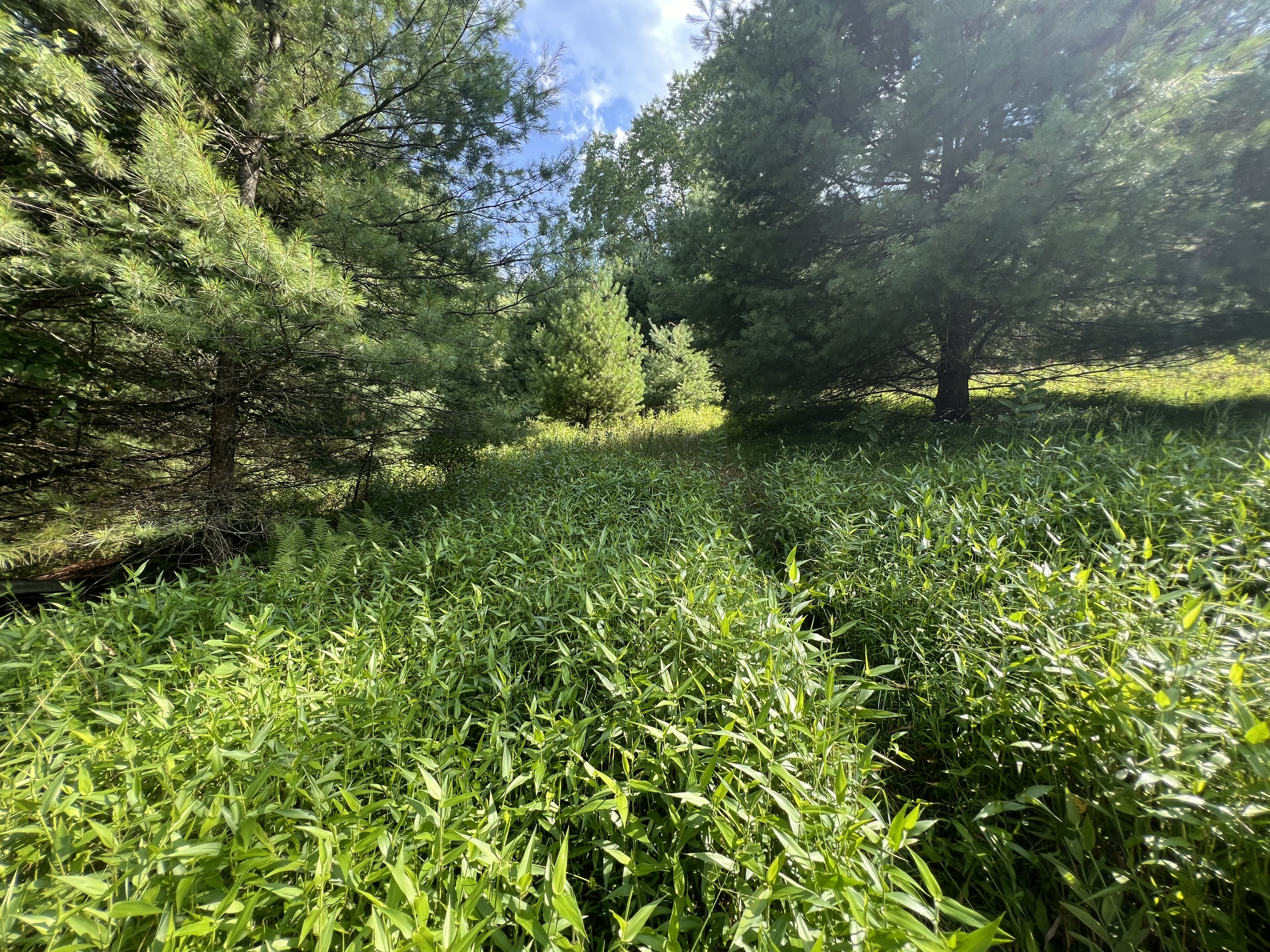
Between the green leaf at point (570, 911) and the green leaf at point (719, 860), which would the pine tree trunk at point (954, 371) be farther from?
the green leaf at point (570, 911)

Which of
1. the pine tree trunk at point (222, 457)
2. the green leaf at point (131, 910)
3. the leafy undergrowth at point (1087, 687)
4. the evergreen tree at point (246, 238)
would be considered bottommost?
the leafy undergrowth at point (1087, 687)

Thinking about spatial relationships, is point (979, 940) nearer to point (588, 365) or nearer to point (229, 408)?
point (229, 408)

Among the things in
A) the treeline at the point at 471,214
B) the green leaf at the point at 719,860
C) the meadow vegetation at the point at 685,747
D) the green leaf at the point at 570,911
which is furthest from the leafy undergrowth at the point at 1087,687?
the treeline at the point at 471,214

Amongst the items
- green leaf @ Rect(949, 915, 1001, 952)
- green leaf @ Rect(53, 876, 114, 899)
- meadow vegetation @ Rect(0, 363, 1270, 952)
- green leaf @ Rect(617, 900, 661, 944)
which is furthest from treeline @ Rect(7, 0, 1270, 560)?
green leaf @ Rect(949, 915, 1001, 952)

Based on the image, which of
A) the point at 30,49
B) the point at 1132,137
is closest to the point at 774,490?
the point at 1132,137

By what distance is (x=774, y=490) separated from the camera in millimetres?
3938

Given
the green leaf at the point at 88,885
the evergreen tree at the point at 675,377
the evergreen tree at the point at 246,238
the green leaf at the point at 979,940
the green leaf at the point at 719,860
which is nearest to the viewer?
the green leaf at the point at 979,940

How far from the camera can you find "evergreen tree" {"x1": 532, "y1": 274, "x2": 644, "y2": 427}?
1009 cm

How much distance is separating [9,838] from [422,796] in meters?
0.94

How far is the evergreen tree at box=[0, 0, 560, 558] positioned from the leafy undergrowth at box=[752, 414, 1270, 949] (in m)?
3.66

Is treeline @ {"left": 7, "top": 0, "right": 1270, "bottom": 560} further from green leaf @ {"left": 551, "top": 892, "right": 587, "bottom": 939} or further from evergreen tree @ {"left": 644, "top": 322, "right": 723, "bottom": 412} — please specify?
evergreen tree @ {"left": 644, "top": 322, "right": 723, "bottom": 412}

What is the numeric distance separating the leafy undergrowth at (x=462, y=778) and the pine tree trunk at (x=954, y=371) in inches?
197

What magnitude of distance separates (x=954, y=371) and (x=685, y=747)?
642 centimetres

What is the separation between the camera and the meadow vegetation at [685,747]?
0.90 metres
